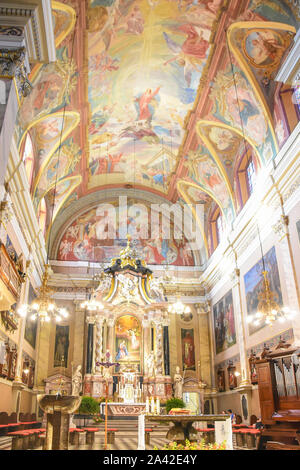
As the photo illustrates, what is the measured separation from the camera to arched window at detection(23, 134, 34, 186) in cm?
1262

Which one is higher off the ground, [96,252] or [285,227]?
[96,252]

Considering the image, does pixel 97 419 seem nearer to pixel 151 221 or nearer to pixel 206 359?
pixel 206 359

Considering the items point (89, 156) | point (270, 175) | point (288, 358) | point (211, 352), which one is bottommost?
point (288, 358)

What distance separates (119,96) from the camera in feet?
45.3

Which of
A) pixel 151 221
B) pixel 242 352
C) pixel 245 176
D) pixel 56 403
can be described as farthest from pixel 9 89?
pixel 151 221

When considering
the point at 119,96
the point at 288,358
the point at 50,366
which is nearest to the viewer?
the point at 288,358

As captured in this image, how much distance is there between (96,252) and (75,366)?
5.58m

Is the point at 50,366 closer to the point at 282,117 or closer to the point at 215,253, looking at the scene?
the point at 215,253

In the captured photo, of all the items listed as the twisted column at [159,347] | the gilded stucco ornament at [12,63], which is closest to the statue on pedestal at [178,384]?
the twisted column at [159,347]

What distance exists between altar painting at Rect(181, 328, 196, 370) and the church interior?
0.17 ft

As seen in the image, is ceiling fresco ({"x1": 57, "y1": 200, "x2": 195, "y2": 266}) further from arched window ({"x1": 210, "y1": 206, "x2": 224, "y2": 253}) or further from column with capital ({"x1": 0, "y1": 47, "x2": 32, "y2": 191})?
column with capital ({"x1": 0, "y1": 47, "x2": 32, "y2": 191})

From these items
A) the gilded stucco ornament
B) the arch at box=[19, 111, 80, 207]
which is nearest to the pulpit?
the gilded stucco ornament
